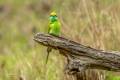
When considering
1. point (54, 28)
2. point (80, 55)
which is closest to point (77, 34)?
point (54, 28)

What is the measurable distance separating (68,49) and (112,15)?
1900 mm

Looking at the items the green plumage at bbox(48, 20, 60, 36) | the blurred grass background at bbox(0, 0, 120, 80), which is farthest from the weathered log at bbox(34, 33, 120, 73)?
the blurred grass background at bbox(0, 0, 120, 80)

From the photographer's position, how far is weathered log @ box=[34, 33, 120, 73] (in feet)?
16.4

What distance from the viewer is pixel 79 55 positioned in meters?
5.06

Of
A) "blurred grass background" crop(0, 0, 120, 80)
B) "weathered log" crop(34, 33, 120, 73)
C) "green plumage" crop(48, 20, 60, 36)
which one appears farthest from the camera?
"blurred grass background" crop(0, 0, 120, 80)

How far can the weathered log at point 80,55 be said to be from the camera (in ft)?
16.4

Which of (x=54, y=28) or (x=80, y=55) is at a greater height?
(x=54, y=28)

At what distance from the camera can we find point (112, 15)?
22.4 ft

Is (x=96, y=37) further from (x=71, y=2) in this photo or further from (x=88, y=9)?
Result: (x=71, y=2)

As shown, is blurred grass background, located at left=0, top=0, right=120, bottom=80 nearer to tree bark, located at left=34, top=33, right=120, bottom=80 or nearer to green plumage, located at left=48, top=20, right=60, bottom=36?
tree bark, located at left=34, top=33, right=120, bottom=80

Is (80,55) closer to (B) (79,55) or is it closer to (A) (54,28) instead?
(B) (79,55)

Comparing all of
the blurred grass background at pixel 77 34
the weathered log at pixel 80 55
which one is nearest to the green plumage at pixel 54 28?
the weathered log at pixel 80 55

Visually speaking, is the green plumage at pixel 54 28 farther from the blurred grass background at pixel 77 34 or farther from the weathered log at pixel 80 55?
the blurred grass background at pixel 77 34

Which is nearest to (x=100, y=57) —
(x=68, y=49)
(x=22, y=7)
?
(x=68, y=49)
